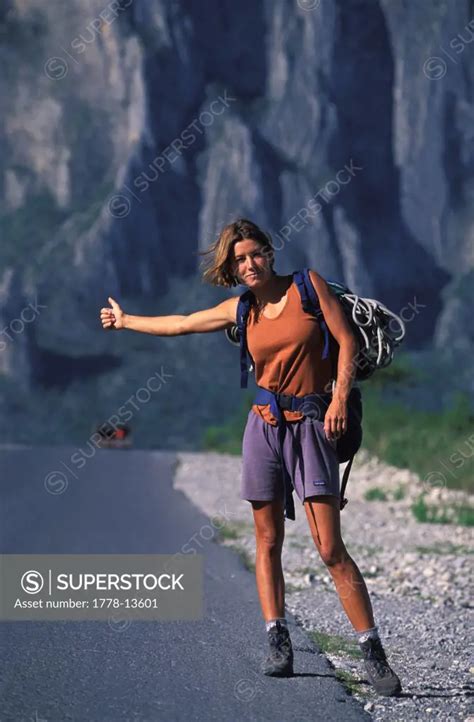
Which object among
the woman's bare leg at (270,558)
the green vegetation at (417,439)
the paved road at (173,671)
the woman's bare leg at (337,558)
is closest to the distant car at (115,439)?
the green vegetation at (417,439)

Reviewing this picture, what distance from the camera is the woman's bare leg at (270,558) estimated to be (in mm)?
6000

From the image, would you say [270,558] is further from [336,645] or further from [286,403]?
[336,645]

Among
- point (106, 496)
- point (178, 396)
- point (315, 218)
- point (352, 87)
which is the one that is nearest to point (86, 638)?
point (106, 496)

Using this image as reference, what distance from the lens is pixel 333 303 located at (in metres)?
5.84

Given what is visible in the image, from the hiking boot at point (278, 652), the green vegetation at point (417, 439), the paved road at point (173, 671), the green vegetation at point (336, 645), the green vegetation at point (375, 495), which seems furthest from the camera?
the green vegetation at point (417, 439)

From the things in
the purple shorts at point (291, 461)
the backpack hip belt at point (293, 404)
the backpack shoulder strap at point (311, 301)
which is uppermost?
the backpack shoulder strap at point (311, 301)

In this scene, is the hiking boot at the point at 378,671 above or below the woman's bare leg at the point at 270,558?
below

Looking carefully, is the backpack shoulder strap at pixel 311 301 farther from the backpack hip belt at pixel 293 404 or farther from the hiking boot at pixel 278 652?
the hiking boot at pixel 278 652

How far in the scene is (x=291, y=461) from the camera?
588cm

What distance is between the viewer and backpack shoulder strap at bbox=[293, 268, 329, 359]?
5.85m

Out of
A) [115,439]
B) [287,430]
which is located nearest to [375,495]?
[287,430]

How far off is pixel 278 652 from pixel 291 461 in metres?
0.87

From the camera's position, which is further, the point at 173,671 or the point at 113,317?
the point at 113,317

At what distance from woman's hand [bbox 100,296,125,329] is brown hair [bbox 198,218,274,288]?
573 mm
